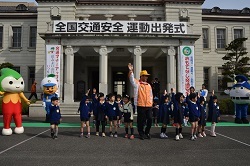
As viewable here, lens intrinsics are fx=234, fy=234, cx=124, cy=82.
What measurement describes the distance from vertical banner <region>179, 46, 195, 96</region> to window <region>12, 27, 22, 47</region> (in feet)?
65.0

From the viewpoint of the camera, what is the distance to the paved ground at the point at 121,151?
Result: 545cm

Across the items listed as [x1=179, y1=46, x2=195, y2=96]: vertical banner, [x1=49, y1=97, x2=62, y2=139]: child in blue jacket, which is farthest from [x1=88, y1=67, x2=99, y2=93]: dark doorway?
[x1=49, y1=97, x2=62, y2=139]: child in blue jacket

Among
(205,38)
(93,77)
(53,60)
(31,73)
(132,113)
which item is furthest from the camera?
(205,38)

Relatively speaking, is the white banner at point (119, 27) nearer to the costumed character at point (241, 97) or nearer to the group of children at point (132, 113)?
the costumed character at point (241, 97)

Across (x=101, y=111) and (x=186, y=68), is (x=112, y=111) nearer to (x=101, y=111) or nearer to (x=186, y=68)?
(x=101, y=111)

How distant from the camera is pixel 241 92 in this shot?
42.0 ft

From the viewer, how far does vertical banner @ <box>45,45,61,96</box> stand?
18.4 meters

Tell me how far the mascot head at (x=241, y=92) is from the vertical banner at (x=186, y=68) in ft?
18.4

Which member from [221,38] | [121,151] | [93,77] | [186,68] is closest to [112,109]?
[121,151]

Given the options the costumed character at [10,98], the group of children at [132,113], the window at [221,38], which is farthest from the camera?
the window at [221,38]

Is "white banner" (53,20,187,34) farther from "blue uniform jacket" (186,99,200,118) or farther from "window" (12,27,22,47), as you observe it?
"window" (12,27,22,47)

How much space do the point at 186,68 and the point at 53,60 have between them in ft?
34.7

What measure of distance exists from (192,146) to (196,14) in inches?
852

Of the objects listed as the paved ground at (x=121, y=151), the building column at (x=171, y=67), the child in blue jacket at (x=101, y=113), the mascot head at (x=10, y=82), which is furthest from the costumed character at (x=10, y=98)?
the building column at (x=171, y=67)
